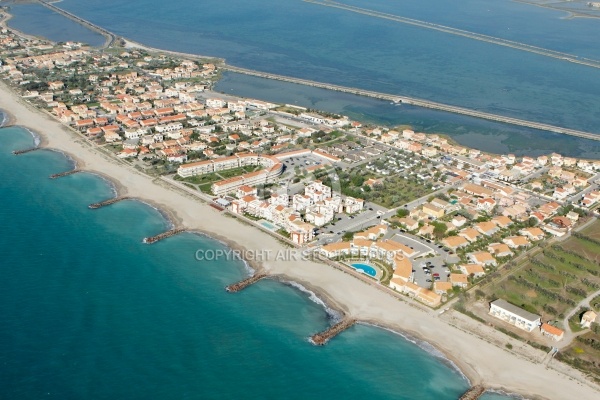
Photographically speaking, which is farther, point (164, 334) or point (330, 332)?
point (330, 332)

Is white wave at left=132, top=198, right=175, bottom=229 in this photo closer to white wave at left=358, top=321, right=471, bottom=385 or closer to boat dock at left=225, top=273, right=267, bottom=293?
boat dock at left=225, top=273, right=267, bottom=293

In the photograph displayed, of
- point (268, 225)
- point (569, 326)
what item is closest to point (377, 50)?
point (268, 225)

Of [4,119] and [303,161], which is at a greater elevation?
[303,161]

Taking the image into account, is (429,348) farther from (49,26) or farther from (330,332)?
(49,26)

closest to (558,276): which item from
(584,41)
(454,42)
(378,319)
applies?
(378,319)

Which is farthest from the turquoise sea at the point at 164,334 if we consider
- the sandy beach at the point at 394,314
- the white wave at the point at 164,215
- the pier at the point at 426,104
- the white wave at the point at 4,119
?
the pier at the point at 426,104

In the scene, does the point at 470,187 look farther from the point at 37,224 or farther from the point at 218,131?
the point at 37,224
